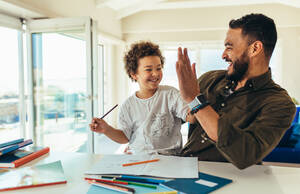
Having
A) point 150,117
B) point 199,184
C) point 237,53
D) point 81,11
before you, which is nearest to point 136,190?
point 199,184

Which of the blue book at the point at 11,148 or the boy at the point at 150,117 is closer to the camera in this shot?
the blue book at the point at 11,148

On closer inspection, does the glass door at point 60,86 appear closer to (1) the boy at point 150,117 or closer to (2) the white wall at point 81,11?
(2) the white wall at point 81,11

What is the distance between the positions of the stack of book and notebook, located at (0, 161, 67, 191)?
Answer: 0.05 meters

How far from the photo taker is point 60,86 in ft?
11.2

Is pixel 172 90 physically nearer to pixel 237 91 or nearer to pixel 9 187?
pixel 237 91

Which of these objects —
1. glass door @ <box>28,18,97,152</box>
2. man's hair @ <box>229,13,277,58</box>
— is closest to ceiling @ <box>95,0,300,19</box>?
glass door @ <box>28,18,97,152</box>

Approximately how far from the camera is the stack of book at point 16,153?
1037 mm

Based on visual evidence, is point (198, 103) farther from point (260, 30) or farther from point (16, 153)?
point (16, 153)

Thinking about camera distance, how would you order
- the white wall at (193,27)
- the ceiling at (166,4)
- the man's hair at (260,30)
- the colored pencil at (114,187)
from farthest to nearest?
the white wall at (193,27), the ceiling at (166,4), the man's hair at (260,30), the colored pencil at (114,187)

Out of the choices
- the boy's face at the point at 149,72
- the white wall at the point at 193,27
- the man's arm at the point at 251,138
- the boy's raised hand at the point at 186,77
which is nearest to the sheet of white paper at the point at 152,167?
the man's arm at the point at 251,138

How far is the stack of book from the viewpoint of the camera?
1037 mm

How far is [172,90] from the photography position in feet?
4.71

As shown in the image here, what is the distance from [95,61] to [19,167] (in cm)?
199

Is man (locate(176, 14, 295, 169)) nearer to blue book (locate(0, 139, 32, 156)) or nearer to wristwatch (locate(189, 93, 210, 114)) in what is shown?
wristwatch (locate(189, 93, 210, 114))
